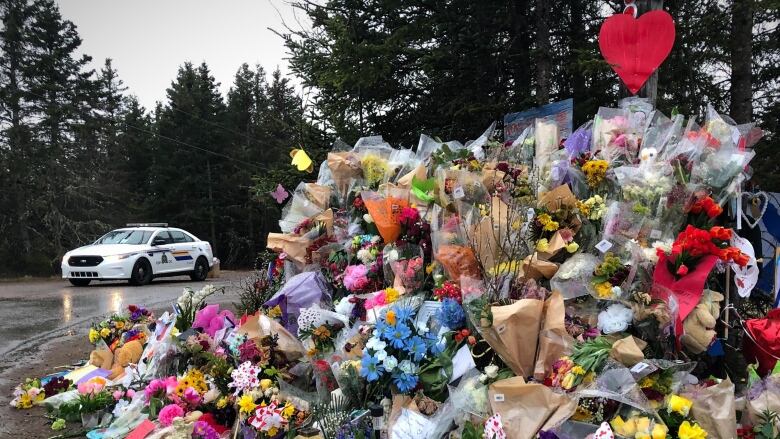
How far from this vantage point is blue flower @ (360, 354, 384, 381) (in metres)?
3.44

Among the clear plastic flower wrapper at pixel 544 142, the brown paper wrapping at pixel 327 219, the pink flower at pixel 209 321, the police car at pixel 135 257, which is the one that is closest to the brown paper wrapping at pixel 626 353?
the clear plastic flower wrapper at pixel 544 142

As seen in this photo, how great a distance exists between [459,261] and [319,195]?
228cm

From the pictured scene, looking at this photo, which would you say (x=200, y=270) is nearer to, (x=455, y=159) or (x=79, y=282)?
(x=79, y=282)

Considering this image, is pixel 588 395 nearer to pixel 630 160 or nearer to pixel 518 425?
pixel 518 425

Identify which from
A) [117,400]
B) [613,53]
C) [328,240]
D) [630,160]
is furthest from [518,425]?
[613,53]

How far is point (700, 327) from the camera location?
342 centimetres

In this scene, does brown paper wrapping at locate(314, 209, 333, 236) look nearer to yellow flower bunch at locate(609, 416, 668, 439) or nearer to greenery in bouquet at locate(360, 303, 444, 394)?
greenery in bouquet at locate(360, 303, 444, 394)

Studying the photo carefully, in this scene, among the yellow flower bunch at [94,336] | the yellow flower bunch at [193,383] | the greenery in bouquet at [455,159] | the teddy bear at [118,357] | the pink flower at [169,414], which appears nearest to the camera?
the pink flower at [169,414]

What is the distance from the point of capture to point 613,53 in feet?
17.8

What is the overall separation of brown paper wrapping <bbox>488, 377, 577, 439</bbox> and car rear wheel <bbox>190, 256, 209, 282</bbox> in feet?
46.2

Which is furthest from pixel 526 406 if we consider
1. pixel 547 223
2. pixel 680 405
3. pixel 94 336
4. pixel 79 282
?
pixel 79 282

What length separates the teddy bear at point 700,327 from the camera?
11.2ft

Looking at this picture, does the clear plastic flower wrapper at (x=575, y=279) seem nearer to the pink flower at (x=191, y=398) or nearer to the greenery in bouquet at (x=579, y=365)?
the greenery in bouquet at (x=579, y=365)

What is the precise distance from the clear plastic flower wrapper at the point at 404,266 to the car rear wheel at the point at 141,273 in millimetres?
10503
